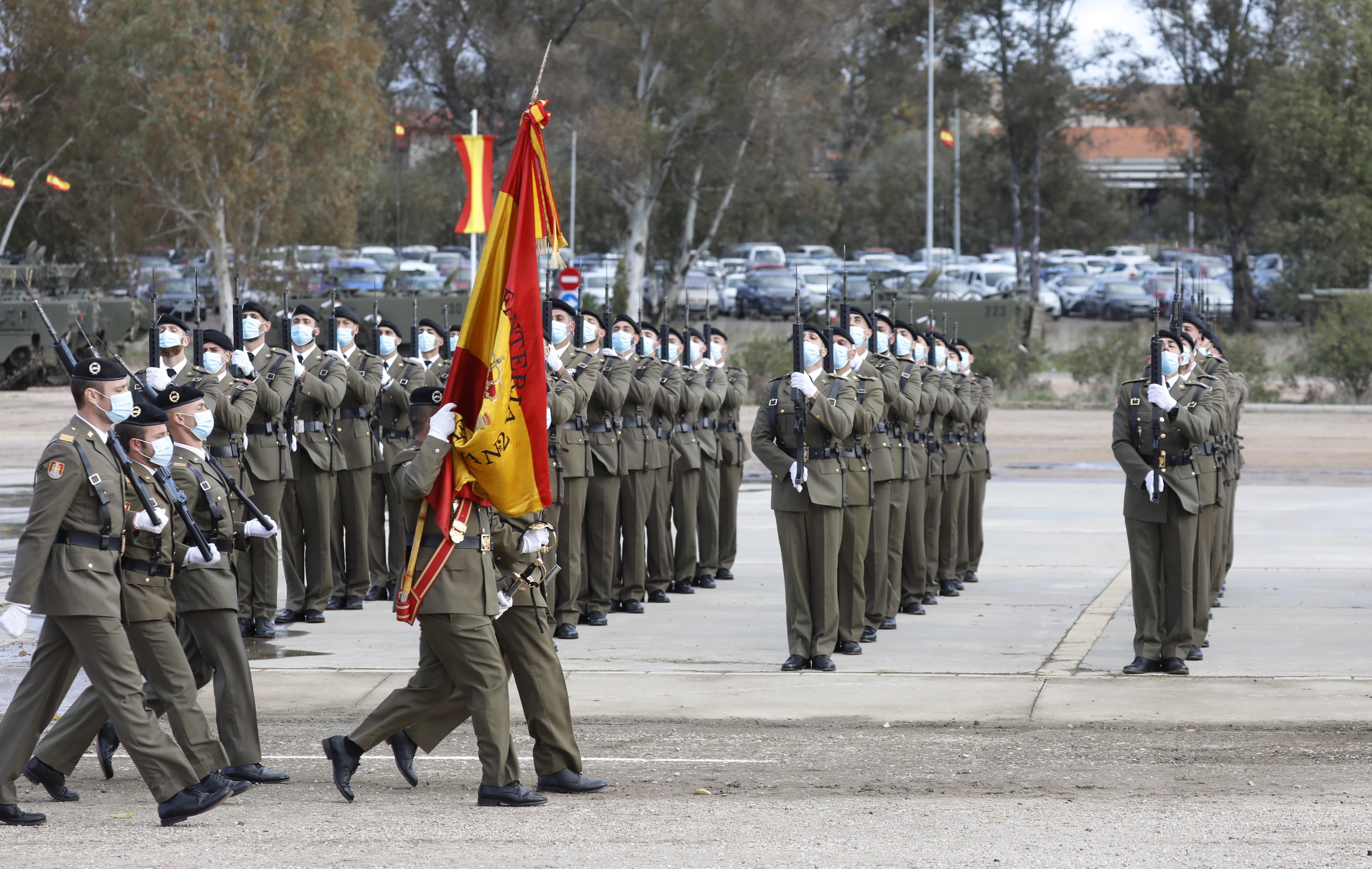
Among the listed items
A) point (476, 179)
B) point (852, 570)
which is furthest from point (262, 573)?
point (476, 179)

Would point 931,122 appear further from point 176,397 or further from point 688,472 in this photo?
point 176,397

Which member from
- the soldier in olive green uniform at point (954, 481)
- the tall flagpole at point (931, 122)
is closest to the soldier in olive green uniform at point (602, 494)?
the soldier in olive green uniform at point (954, 481)

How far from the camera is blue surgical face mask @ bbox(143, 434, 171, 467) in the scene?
6508 millimetres

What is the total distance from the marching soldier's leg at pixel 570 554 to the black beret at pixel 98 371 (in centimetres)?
440

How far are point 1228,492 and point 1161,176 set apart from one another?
48.8 m

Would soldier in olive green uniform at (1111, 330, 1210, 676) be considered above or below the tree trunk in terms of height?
below

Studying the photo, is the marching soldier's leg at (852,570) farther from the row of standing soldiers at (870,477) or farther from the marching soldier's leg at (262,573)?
the marching soldier's leg at (262,573)

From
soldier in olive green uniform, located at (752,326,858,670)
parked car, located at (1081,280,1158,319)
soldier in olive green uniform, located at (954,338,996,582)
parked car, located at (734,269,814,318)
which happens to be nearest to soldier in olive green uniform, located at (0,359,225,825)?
soldier in olive green uniform, located at (752,326,858,670)

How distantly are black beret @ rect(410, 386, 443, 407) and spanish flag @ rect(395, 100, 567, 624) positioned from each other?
0.03 m

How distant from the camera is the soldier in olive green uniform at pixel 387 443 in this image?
11.4 m

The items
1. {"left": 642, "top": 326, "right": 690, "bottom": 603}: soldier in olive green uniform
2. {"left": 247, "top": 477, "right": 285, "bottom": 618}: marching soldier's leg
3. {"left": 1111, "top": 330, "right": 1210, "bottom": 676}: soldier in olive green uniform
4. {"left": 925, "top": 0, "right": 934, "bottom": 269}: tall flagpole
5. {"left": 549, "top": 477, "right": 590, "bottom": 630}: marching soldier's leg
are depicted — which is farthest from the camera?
{"left": 925, "top": 0, "right": 934, "bottom": 269}: tall flagpole

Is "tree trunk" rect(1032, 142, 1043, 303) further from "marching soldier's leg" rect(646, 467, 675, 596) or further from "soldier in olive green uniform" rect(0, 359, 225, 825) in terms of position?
"soldier in olive green uniform" rect(0, 359, 225, 825)

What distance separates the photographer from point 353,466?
1122 centimetres

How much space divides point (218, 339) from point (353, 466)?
4.94ft
